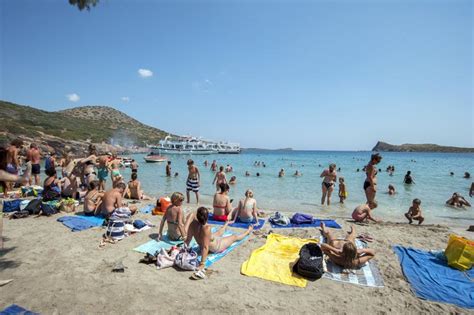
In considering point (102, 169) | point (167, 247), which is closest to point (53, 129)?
point (102, 169)

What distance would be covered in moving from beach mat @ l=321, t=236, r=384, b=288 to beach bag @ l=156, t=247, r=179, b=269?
2397 mm

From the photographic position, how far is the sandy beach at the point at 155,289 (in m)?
3.03

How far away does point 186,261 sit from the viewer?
13.0ft

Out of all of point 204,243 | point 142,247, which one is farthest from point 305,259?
point 142,247

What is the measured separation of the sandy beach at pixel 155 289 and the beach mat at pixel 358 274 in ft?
0.38

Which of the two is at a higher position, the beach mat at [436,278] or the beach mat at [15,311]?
the beach mat at [15,311]

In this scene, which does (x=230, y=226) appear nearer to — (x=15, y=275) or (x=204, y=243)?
(x=204, y=243)

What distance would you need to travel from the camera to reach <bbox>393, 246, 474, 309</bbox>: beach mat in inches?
135

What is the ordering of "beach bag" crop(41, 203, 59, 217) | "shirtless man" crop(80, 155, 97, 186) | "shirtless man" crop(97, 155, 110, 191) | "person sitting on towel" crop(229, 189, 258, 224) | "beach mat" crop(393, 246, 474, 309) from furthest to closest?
"shirtless man" crop(97, 155, 110, 191) → "shirtless man" crop(80, 155, 97, 186) → "beach bag" crop(41, 203, 59, 217) → "person sitting on towel" crop(229, 189, 258, 224) → "beach mat" crop(393, 246, 474, 309)

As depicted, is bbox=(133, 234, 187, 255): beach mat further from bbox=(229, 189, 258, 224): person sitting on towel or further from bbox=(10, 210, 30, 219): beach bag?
bbox=(10, 210, 30, 219): beach bag

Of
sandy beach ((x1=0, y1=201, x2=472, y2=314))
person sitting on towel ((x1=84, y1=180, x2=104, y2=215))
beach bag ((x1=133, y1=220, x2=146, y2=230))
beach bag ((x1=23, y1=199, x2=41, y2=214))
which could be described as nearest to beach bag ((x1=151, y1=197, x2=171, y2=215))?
beach bag ((x1=133, y1=220, x2=146, y2=230))

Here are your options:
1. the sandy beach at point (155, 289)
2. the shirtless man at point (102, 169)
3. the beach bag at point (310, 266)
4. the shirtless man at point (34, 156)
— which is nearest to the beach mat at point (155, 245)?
the sandy beach at point (155, 289)

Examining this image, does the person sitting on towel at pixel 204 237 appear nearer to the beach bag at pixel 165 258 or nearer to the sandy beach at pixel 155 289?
the sandy beach at pixel 155 289

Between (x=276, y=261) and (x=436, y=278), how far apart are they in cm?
241
